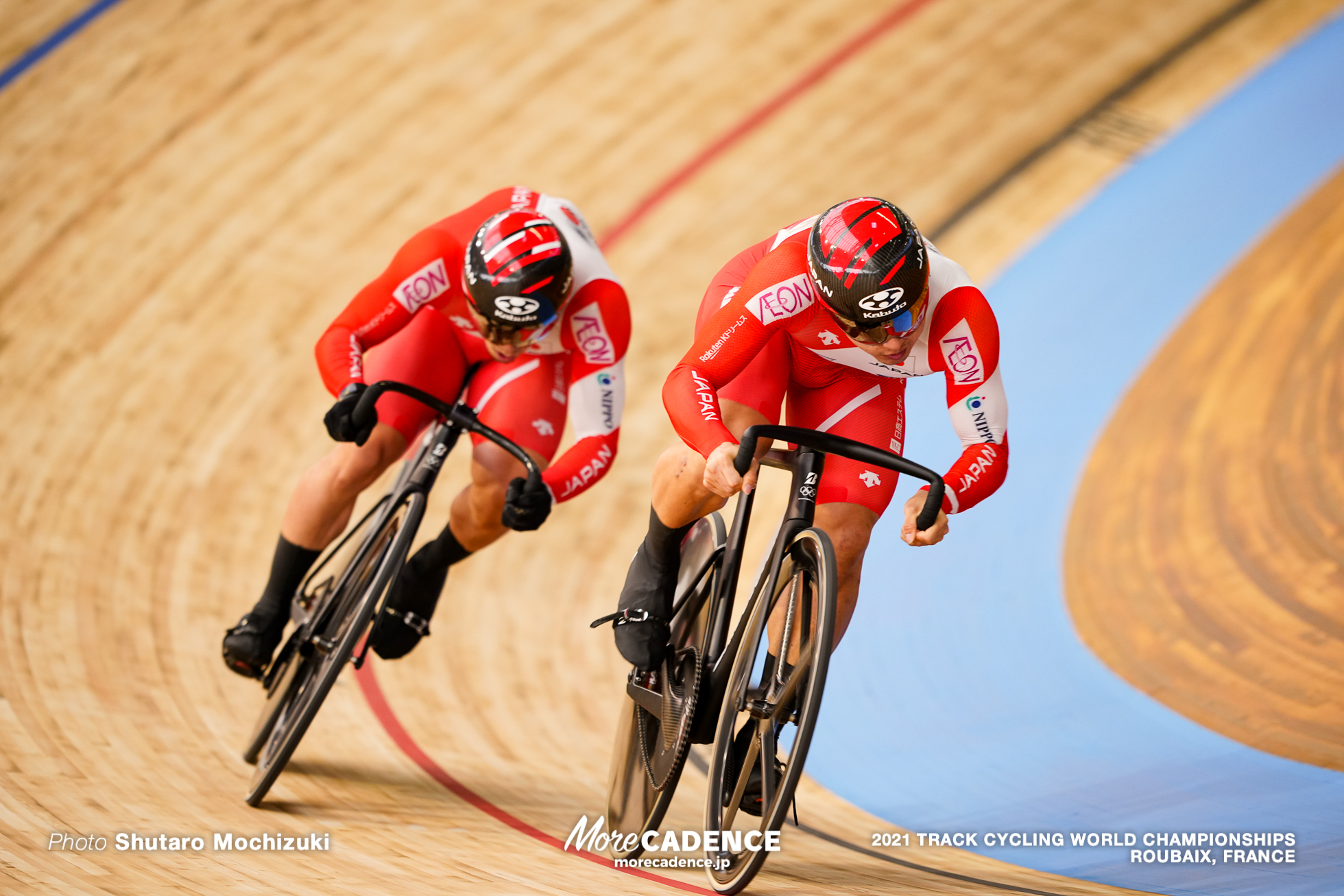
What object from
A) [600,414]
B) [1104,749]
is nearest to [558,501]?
[600,414]

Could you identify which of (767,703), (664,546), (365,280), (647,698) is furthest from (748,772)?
(365,280)

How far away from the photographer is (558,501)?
318 cm

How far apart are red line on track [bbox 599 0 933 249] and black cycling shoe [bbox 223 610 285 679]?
321 centimetres

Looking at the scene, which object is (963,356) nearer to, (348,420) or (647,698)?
(647,698)

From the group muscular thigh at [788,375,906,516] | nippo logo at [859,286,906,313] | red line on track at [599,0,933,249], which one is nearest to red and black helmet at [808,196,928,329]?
nippo logo at [859,286,906,313]

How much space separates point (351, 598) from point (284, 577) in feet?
0.89

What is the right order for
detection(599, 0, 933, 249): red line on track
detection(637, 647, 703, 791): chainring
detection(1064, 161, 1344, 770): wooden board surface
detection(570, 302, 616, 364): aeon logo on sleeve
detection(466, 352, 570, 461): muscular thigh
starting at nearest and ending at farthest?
detection(637, 647, 703, 791): chainring < detection(570, 302, 616, 364): aeon logo on sleeve < detection(466, 352, 570, 461): muscular thigh < detection(1064, 161, 1344, 770): wooden board surface < detection(599, 0, 933, 249): red line on track

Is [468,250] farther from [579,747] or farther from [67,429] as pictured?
[67,429]

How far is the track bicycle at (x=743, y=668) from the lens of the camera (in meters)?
2.32

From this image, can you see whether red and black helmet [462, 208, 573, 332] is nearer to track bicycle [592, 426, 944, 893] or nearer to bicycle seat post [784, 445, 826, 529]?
track bicycle [592, 426, 944, 893]

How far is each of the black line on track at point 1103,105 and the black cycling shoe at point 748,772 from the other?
13.3 feet

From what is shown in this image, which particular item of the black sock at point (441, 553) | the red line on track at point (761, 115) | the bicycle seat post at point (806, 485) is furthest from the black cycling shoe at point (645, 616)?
the red line on track at point (761, 115)

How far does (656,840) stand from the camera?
9.43ft

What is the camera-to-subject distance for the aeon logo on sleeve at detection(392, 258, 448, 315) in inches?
124
